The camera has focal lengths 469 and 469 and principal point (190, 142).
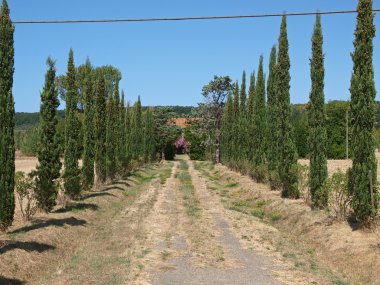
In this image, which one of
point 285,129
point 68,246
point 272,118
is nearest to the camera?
point 68,246

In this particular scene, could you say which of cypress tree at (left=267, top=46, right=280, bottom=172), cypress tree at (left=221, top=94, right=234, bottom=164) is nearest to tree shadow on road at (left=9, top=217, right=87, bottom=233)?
cypress tree at (left=267, top=46, right=280, bottom=172)

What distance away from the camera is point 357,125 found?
13719 mm

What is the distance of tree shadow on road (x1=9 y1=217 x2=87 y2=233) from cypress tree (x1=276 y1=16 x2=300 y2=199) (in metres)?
9.48

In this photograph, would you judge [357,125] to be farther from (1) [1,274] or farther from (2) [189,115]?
(2) [189,115]

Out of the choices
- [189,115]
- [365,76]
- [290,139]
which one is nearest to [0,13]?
[365,76]

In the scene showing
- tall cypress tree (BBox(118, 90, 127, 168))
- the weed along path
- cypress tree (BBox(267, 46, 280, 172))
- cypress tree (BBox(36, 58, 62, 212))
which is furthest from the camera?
tall cypress tree (BBox(118, 90, 127, 168))

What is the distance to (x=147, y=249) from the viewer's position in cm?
1174

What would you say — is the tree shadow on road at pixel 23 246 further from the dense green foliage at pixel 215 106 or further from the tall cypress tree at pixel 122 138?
the dense green foliage at pixel 215 106

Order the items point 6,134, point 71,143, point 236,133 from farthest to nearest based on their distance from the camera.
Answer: point 236,133 → point 71,143 → point 6,134

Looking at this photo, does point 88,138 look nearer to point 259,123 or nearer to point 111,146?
point 111,146

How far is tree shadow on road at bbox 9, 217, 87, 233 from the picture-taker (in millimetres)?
13098

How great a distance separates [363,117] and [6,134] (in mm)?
10141

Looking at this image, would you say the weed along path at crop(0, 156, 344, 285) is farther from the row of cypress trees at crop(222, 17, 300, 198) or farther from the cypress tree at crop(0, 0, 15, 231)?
the row of cypress trees at crop(222, 17, 300, 198)

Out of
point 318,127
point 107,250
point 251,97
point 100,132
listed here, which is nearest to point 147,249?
point 107,250
